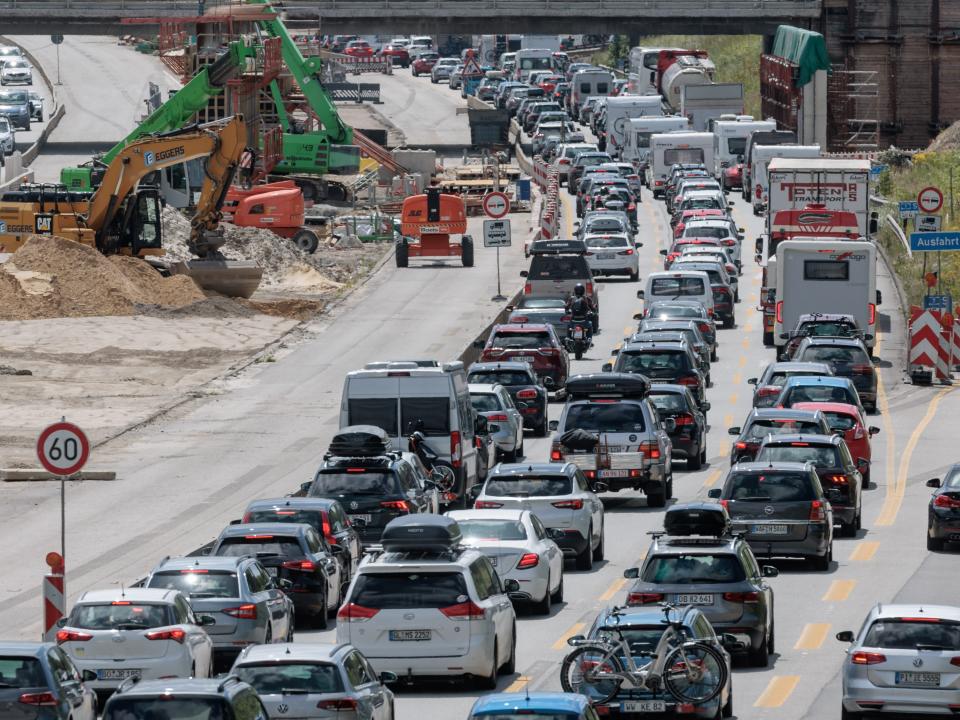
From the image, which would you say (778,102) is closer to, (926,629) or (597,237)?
(597,237)

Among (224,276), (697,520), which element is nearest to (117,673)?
(697,520)

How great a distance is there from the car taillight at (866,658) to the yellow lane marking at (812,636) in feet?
16.5

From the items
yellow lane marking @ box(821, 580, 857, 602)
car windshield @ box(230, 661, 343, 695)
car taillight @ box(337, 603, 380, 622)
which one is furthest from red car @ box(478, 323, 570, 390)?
car windshield @ box(230, 661, 343, 695)

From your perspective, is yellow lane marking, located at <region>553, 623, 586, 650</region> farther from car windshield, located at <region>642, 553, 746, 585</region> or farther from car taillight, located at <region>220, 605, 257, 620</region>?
car taillight, located at <region>220, 605, 257, 620</region>

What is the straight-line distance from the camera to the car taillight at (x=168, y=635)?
2041 cm

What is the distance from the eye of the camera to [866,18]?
350 ft

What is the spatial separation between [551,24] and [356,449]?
80.2m

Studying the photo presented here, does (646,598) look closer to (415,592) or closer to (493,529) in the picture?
(415,592)

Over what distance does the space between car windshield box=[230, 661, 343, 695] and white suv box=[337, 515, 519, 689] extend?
10.4 ft

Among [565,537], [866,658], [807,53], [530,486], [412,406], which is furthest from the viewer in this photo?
[807,53]

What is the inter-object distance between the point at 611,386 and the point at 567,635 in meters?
10.1

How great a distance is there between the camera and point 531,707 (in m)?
16.0

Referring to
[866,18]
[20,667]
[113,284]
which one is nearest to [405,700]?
[20,667]

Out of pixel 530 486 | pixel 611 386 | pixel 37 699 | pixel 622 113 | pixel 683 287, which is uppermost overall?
pixel 622 113
